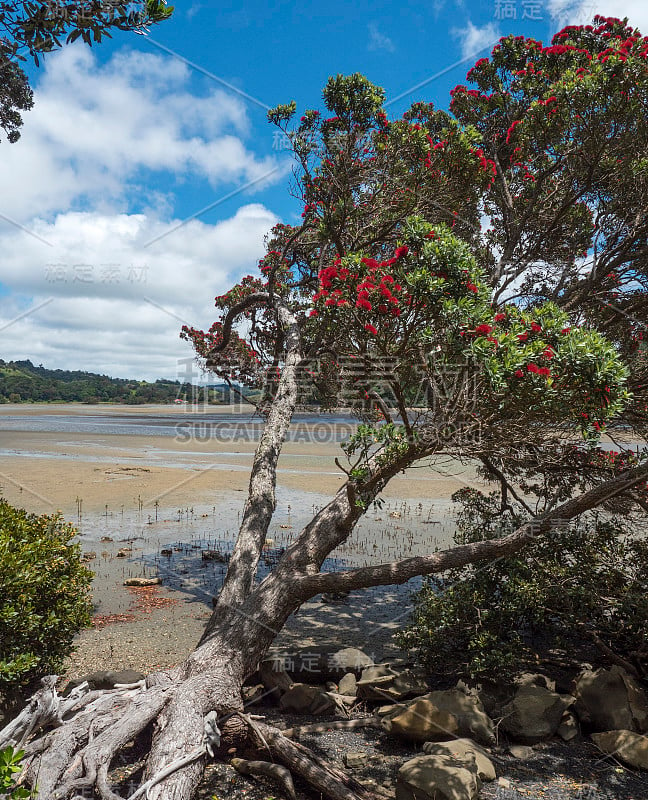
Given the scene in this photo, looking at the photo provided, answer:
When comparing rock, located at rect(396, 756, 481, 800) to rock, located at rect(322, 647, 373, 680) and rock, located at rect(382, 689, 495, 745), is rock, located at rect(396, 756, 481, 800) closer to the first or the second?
rock, located at rect(382, 689, 495, 745)

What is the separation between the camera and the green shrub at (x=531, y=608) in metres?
6.96

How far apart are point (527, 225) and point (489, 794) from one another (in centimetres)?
985

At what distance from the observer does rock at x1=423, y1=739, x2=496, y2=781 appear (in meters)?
5.41

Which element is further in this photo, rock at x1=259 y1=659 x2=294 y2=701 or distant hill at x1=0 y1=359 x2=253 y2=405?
distant hill at x1=0 y1=359 x2=253 y2=405

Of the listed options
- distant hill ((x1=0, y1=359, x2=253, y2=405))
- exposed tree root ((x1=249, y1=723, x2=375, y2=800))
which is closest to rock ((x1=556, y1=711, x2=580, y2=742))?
exposed tree root ((x1=249, y1=723, x2=375, y2=800))

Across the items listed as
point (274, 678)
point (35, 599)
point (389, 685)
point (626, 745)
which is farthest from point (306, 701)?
point (626, 745)

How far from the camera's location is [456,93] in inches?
427

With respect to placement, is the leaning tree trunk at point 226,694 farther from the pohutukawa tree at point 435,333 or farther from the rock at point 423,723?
the rock at point 423,723

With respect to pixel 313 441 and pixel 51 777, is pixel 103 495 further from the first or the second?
pixel 313 441

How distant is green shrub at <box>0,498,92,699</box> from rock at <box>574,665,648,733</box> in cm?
667

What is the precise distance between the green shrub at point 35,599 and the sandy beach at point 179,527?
1770 millimetres

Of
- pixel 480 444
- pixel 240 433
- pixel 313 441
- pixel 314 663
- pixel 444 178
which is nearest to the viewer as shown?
pixel 480 444

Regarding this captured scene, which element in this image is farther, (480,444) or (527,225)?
(527,225)

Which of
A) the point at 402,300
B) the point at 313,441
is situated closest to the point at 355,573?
the point at 402,300
